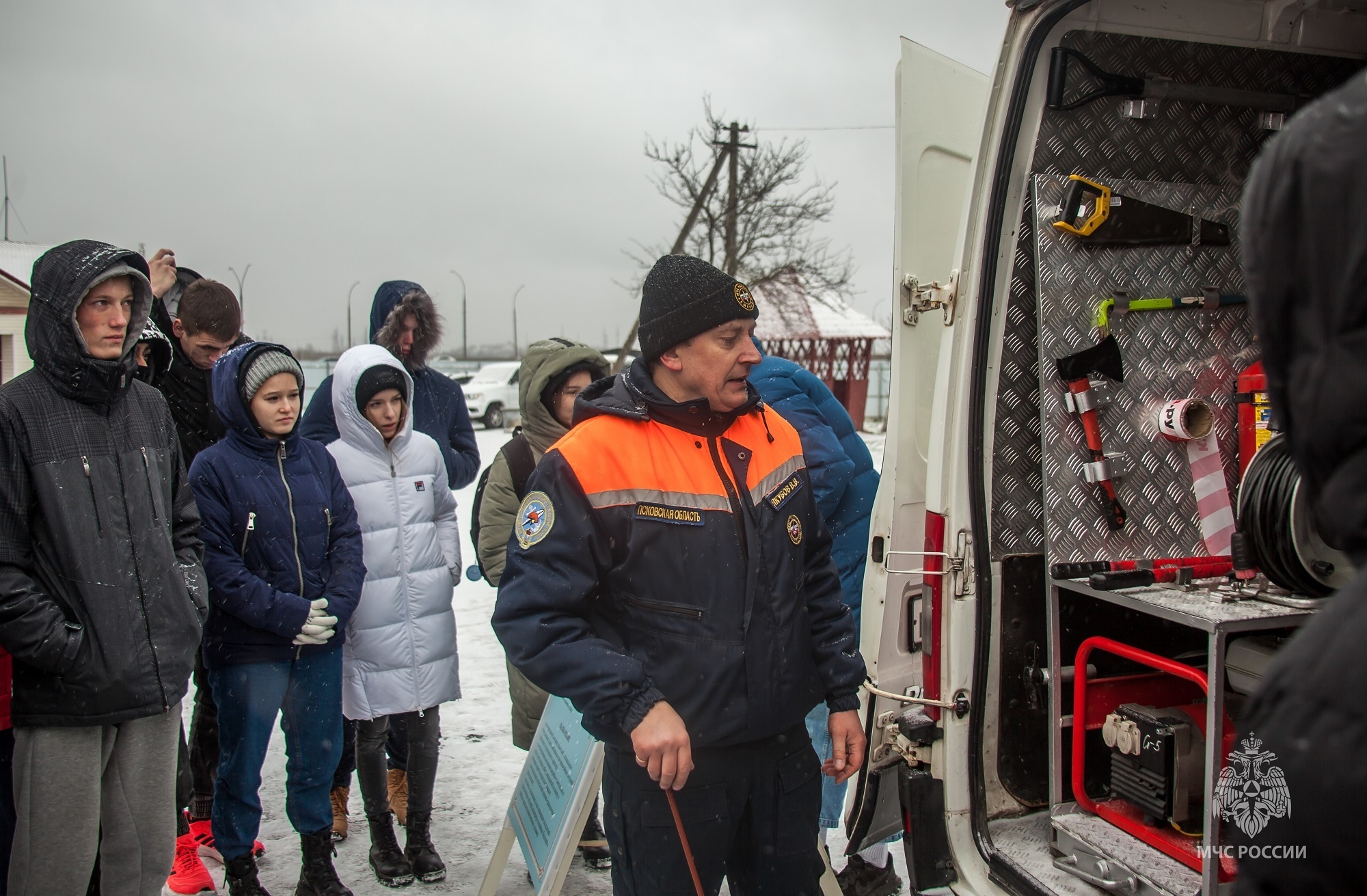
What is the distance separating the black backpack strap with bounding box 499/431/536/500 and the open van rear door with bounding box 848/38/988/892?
4.74ft

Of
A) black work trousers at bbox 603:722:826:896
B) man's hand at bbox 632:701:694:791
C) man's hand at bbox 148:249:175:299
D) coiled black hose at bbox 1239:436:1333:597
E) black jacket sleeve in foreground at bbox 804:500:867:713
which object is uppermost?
man's hand at bbox 148:249:175:299

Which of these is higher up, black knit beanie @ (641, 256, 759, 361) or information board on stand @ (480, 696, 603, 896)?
black knit beanie @ (641, 256, 759, 361)

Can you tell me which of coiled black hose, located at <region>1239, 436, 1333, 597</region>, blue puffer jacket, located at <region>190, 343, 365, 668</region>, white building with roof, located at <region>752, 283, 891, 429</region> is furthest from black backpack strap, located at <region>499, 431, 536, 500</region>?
white building with roof, located at <region>752, 283, 891, 429</region>

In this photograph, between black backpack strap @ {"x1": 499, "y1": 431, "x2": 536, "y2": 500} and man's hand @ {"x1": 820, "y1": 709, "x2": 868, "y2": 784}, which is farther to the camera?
black backpack strap @ {"x1": 499, "y1": 431, "x2": 536, "y2": 500}

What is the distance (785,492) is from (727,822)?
0.74 meters

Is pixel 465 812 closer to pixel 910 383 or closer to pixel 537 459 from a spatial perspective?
pixel 537 459

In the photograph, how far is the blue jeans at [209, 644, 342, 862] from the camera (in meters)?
3.12

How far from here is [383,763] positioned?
355 centimetres

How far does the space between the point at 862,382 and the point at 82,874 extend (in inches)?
929

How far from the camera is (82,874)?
2.52m

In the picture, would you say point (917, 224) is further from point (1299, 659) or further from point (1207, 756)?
point (1299, 659)

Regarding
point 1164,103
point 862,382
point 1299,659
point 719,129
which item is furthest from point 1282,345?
point 862,382

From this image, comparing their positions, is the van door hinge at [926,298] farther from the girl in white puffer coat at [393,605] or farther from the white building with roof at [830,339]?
the white building with roof at [830,339]

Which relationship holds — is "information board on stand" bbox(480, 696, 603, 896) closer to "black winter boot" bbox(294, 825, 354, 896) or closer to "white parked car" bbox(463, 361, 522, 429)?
"black winter boot" bbox(294, 825, 354, 896)
